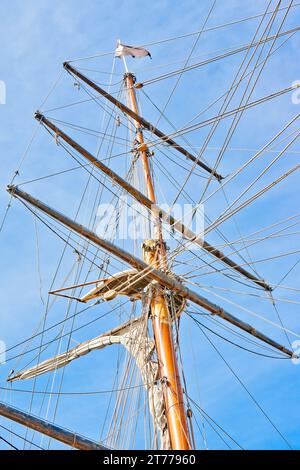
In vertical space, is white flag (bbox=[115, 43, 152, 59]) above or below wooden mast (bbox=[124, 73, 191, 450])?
above

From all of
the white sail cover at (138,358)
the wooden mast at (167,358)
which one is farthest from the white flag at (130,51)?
the white sail cover at (138,358)

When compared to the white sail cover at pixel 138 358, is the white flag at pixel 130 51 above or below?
above

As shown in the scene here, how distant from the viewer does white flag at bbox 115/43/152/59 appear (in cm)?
1577

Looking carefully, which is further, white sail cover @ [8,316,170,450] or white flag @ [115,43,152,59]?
white flag @ [115,43,152,59]

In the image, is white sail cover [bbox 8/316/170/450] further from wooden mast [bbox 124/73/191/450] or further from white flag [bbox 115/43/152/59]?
white flag [bbox 115/43/152/59]

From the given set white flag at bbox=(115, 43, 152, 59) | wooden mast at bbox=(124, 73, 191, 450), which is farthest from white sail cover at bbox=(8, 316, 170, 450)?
white flag at bbox=(115, 43, 152, 59)

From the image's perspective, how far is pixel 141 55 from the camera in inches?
624

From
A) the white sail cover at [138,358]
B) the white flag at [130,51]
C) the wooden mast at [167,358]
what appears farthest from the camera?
the white flag at [130,51]

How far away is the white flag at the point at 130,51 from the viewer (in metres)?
15.8

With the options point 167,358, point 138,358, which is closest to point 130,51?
point 138,358

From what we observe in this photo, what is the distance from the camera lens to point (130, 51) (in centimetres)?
1583

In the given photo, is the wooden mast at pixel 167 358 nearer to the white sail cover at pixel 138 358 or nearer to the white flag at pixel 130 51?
the white sail cover at pixel 138 358
